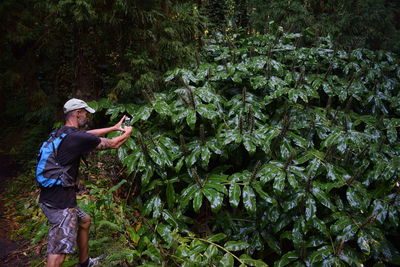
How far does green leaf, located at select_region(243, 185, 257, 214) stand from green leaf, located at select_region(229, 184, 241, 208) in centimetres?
8

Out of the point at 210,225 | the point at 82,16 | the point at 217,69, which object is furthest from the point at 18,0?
the point at 210,225

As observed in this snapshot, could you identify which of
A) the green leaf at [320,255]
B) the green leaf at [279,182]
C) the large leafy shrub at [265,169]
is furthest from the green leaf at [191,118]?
the green leaf at [320,255]

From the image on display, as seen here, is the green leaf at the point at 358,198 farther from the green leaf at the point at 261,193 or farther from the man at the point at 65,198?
the man at the point at 65,198

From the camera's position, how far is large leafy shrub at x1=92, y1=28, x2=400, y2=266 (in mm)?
3064

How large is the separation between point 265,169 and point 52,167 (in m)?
2.12

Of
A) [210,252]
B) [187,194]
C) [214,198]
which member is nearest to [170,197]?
[187,194]

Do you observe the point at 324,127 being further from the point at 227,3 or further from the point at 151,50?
the point at 227,3

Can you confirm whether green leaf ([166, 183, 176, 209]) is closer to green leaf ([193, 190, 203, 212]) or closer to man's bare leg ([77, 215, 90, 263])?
green leaf ([193, 190, 203, 212])

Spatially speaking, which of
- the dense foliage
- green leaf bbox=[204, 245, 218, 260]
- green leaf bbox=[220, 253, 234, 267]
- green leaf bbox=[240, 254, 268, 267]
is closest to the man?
the dense foliage

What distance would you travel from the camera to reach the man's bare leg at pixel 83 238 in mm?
2734

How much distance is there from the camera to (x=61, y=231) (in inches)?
95.0

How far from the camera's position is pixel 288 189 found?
328cm

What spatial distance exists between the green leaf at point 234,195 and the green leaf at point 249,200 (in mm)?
77

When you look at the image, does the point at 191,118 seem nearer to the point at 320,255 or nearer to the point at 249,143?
the point at 249,143
